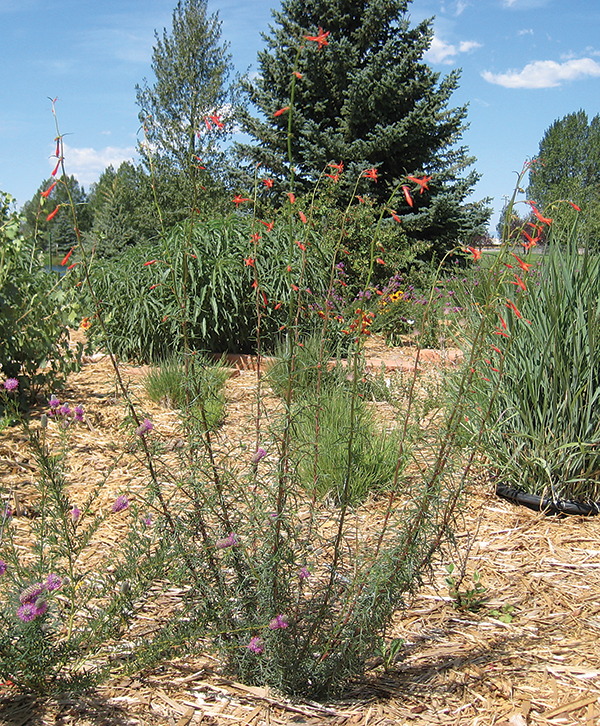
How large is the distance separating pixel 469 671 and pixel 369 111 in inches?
504

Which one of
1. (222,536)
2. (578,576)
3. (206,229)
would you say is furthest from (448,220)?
(222,536)

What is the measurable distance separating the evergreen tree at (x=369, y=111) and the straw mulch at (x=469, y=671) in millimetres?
10343

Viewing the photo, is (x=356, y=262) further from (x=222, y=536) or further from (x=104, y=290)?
(x=222, y=536)

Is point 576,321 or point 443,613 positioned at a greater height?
point 576,321

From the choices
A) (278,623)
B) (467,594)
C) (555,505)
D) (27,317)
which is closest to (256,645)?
(278,623)

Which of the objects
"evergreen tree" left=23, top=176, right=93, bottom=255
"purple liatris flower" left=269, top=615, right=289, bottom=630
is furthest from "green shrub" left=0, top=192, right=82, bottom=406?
"purple liatris flower" left=269, top=615, right=289, bottom=630

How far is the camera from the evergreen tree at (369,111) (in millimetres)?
12258

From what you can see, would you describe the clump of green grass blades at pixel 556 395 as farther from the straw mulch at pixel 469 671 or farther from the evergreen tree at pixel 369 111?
the evergreen tree at pixel 369 111

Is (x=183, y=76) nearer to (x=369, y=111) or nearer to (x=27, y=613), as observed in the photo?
(x=369, y=111)

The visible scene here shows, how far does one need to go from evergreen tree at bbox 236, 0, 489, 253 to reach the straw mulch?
10.3 metres

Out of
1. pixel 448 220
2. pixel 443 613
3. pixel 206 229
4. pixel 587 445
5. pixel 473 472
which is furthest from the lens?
pixel 448 220

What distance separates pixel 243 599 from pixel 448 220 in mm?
12638

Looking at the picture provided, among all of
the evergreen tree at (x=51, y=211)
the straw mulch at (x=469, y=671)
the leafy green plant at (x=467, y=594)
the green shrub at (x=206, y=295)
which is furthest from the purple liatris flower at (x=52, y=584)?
the green shrub at (x=206, y=295)

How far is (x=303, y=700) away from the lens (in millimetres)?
1643
